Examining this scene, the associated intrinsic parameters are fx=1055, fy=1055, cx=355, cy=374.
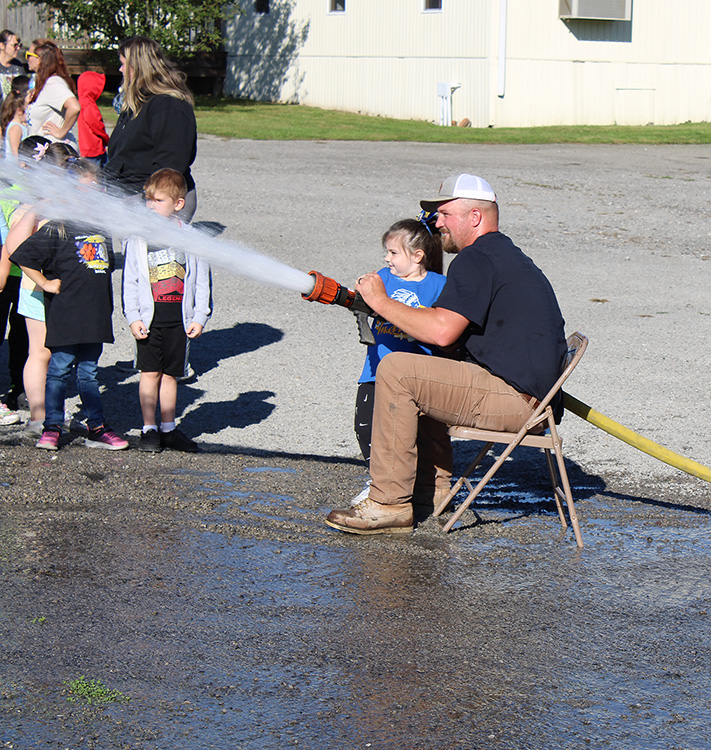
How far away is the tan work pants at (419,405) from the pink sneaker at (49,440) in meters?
2.21

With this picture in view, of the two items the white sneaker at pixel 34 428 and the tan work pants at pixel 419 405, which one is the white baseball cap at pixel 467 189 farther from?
the white sneaker at pixel 34 428

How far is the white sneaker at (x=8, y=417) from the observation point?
680 cm

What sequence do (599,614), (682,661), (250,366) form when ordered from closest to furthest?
1. (682,661)
2. (599,614)
3. (250,366)

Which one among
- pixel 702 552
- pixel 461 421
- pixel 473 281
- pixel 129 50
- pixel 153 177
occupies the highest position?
pixel 129 50

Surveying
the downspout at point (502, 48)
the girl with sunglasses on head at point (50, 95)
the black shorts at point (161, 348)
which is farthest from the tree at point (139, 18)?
the black shorts at point (161, 348)

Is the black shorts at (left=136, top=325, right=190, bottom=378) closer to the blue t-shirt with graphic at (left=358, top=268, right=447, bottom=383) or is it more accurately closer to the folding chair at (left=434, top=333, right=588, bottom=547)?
the blue t-shirt with graphic at (left=358, top=268, right=447, bottom=383)

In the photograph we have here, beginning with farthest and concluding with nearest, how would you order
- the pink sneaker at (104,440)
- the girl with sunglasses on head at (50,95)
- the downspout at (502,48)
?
the downspout at (502,48), the girl with sunglasses on head at (50,95), the pink sneaker at (104,440)

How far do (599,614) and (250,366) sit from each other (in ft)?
14.9

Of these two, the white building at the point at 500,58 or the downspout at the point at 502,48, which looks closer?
the downspout at the point at 502,48

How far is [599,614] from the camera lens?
4340 mm

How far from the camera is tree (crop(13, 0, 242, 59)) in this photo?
26516mm

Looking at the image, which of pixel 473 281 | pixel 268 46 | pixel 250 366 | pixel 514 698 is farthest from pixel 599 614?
pixel 268 46

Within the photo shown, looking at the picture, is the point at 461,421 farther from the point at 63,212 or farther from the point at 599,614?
the point at 63,212

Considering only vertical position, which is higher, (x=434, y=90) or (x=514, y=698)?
(x=434, y=90)
